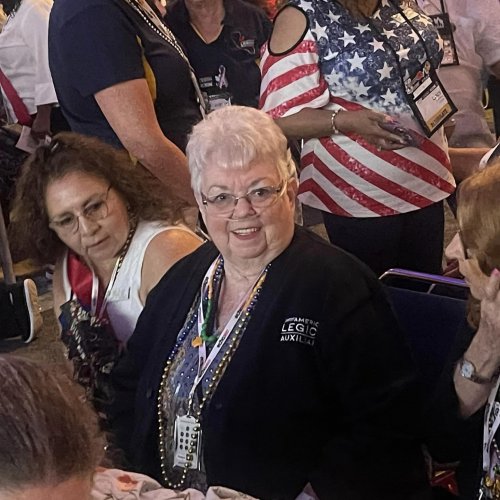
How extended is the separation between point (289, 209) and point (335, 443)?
489 millimetres

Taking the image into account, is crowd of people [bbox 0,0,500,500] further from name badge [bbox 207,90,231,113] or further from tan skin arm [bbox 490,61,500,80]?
name badge [bbox 207,90,231,113]

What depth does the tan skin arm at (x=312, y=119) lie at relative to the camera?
225cm

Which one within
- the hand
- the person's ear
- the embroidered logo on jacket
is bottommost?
the embroidered logo on jacket

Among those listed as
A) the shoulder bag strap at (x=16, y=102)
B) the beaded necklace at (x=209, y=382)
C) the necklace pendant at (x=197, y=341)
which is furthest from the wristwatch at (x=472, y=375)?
the shoulder bag strap at (x=16, y=102)

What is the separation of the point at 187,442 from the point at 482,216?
0.75 meters

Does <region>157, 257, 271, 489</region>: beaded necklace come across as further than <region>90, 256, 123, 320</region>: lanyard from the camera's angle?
No

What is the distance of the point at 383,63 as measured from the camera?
2.23m

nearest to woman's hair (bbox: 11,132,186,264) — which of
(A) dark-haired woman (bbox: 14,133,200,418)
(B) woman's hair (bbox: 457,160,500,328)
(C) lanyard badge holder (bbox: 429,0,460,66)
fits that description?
(A) dark-haired woman (bbox: 14,133,200,418)

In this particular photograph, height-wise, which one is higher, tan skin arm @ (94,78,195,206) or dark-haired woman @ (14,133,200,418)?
tan skin arm @ (94,78,195,206)

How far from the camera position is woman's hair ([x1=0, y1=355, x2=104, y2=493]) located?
3.05 ft

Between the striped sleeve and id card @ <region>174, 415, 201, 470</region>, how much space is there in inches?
35.5

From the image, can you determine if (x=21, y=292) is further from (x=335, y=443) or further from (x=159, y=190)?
(x=335, y=443)

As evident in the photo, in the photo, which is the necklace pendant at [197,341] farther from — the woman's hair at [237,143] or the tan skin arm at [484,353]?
the tan skin arm at [484,353]

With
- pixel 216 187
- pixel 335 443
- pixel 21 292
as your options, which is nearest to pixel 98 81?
pixel 216 187
